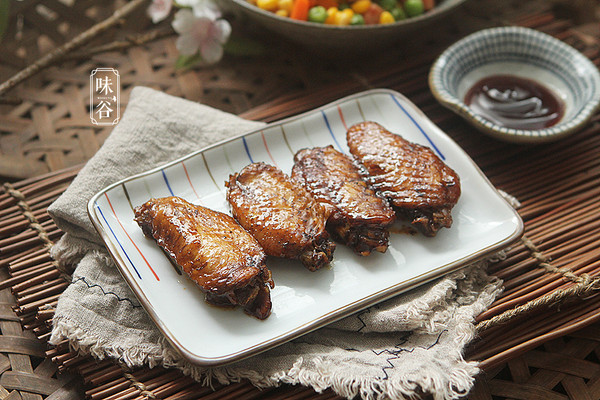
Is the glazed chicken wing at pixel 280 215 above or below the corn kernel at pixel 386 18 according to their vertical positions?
below

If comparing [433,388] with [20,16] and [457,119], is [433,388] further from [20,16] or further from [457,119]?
[20,16]

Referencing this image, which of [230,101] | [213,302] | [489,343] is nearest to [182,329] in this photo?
[213,302]

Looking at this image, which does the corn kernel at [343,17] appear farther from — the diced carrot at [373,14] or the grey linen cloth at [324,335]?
the grey linen cloth at [324,335]

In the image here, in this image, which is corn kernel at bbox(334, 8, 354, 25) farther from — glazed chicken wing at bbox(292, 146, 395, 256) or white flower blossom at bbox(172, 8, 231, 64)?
glazed chicken wing at bbox(292, 146, 395, 256)

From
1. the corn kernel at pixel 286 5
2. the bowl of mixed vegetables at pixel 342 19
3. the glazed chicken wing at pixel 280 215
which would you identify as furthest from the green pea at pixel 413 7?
the glazed chicken wing at pixel 280 215

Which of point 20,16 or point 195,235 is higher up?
point 20,16

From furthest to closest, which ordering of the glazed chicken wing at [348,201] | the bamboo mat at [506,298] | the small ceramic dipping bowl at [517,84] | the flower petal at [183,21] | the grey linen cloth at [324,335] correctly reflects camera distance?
1. the flower petal at [183,21]
2. the small ceramic dipping bowl at [517,84]
3. the glazed chicken wing at [348,201]
4. the bamboo mat at [506,298]
5. the grey linen cloth at [324,335]

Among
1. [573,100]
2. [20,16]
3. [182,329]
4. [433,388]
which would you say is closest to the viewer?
[433,388]
